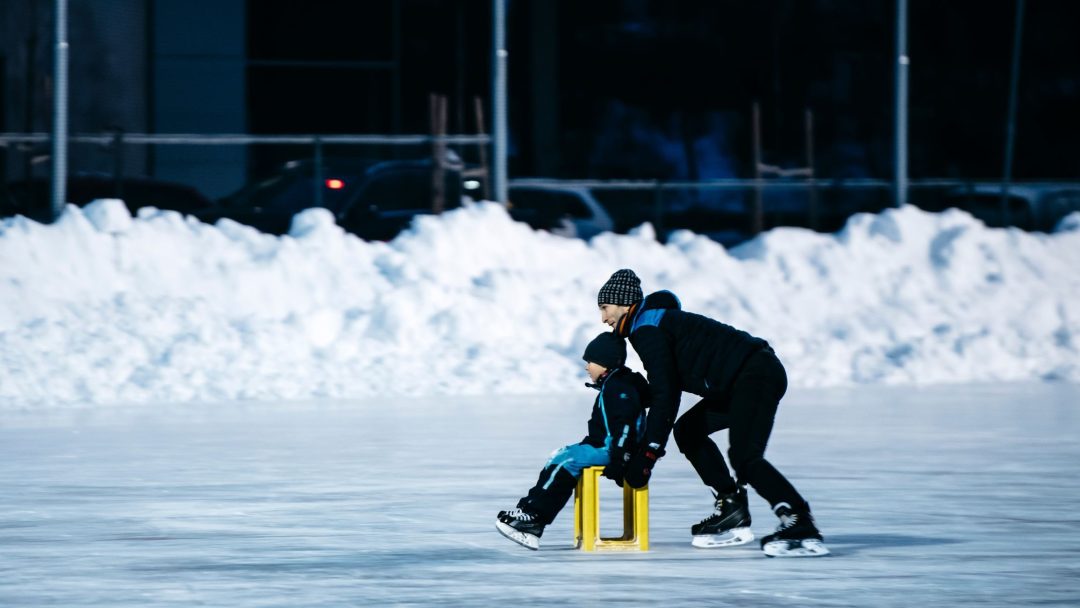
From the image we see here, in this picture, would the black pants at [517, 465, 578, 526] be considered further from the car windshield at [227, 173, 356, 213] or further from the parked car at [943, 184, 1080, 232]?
the parked car at [943, 184, 1080, 232]

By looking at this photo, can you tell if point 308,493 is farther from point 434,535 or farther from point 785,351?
point 785,351

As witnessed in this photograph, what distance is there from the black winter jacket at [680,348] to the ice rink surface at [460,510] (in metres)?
0.79

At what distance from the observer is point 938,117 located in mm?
36562

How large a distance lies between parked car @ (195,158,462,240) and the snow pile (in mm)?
1050

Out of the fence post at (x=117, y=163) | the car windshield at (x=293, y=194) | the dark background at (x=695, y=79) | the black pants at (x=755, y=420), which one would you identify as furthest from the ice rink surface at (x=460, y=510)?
the dark background at (x=695, y=79)

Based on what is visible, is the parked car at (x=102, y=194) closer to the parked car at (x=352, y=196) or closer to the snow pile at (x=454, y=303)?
the parked car at (x=352, y=196)

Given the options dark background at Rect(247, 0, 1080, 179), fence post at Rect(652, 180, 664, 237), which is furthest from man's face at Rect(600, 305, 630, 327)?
dark background at Rect(247, 0, 1080, 179)

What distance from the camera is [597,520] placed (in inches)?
370

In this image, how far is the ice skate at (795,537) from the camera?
9.14 m

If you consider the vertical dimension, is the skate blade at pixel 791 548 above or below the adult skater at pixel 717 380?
below

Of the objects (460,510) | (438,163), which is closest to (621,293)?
(460,510)

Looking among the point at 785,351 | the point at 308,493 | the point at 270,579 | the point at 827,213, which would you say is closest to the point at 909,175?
the point at 827,213

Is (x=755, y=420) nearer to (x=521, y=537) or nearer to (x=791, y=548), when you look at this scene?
(x=791, y=548)

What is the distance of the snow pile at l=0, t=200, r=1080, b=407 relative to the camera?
18.1 meters
